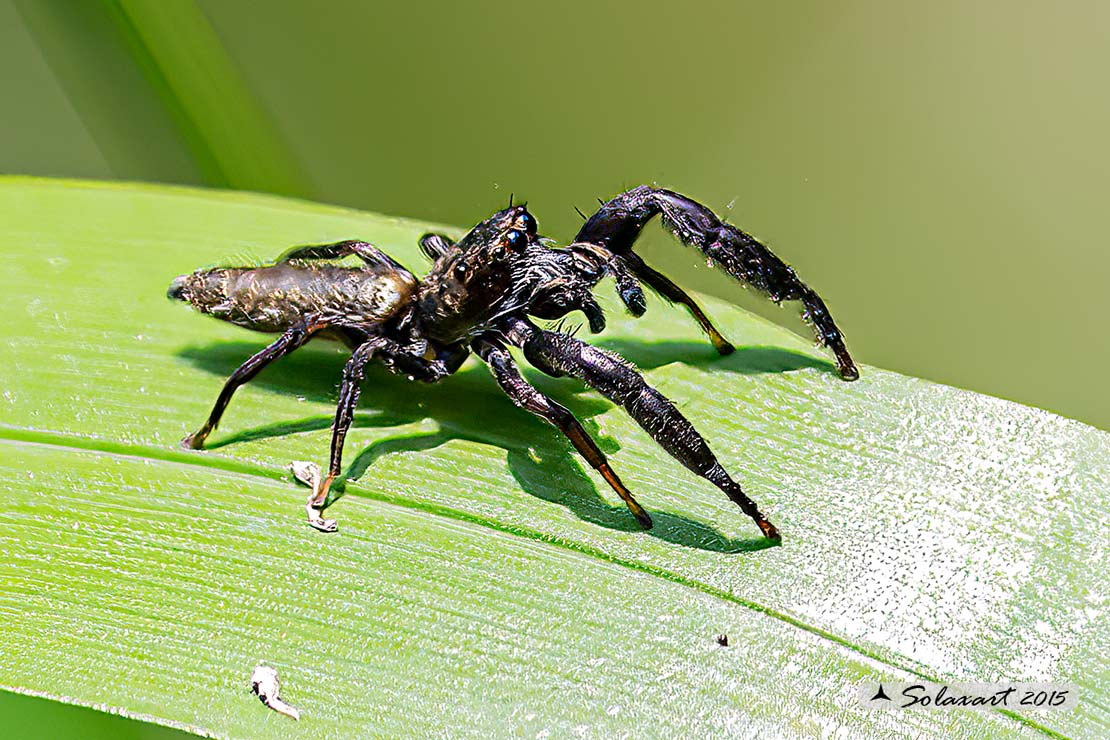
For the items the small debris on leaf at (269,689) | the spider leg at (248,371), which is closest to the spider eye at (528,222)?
the spider leg at (248,371)

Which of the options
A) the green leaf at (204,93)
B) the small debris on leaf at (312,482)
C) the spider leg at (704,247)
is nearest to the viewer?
the small debris on leaf at (312,482)

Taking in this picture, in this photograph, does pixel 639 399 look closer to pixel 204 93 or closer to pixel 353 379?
pixel 353 379

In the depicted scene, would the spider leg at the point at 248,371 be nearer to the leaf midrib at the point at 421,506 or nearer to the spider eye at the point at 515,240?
the leaf midrib at the point at 421,506

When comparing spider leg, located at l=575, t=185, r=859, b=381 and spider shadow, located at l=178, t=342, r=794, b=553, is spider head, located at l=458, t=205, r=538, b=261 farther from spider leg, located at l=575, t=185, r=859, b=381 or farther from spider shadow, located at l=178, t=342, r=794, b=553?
spider shadow, located at l=178, t=342, r=794, b=553

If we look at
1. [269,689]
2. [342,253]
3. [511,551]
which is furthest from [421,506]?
[342,253]

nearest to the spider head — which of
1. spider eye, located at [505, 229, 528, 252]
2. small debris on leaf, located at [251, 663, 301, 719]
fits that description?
spider eye, located at [505, 229, 528, 252]

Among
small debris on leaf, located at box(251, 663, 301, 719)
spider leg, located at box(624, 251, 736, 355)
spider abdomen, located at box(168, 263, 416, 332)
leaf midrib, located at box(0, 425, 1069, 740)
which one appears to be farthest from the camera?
spider leg, located at box(624, 251, 736, 355)

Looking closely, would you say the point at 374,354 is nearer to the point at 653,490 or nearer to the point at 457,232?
the point at 653,490
